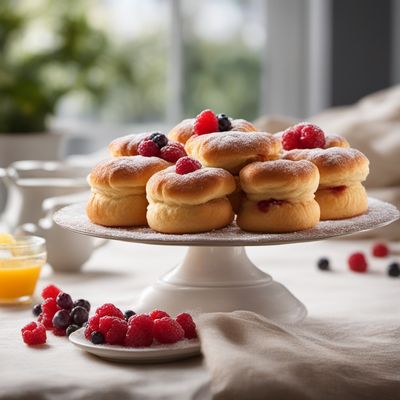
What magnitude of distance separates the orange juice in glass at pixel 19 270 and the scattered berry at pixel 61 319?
0.26 m

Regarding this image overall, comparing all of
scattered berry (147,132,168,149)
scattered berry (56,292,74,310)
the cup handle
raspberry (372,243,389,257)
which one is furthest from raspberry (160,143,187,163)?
raspberry (372,243,389,257)

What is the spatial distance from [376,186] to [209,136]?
1.19 meters

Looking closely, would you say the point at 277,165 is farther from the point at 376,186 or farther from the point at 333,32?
the point at 333,32

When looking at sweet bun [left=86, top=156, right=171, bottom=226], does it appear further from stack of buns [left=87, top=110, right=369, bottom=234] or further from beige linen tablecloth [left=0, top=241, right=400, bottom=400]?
beige linen tablecloth [left=0, top=241, right=400, bottom=400]

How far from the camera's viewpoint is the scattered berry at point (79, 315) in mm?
1537

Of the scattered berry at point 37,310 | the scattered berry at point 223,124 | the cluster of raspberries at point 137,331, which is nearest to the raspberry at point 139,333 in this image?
the cluster of raspberries at point 137,331

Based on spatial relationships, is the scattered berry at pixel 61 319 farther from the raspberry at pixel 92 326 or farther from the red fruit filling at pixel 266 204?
the red fruit filling at pixel 266 204

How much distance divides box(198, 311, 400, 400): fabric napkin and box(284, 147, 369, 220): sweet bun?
0.25m

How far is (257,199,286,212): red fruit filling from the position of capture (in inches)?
60.9

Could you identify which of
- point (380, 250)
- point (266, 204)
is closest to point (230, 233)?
point (266, 204)

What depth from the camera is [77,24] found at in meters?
4.33

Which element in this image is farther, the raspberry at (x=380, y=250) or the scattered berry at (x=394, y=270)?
the raspberry at (x=380, y=250)

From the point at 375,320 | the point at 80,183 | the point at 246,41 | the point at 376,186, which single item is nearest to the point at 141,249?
the point at 80,183

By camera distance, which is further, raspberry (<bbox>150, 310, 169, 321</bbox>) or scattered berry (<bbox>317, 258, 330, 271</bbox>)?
scattered berry (<bbox>317, 258, 330, 271</bbox>)
